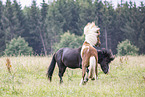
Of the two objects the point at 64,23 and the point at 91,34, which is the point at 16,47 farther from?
the point at 91,34

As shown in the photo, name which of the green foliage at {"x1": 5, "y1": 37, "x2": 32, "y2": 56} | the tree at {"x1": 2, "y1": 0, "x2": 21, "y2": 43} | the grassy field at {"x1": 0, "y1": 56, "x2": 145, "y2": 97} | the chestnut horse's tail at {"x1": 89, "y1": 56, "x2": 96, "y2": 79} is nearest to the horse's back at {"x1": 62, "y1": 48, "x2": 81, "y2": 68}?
the grassy field at {"x1": 0, "y1": 56, "x2": 145, "y2": 97}

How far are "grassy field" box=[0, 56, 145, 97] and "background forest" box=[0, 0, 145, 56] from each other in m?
32.6

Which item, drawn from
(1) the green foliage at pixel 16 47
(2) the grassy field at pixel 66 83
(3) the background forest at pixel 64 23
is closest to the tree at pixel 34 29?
(3) the background forest at pixel 64 23

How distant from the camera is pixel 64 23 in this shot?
2016 inches

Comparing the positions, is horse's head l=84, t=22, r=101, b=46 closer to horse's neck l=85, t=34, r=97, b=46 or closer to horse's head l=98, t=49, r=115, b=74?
horse's neck l=85, t=34, r=97, b=46

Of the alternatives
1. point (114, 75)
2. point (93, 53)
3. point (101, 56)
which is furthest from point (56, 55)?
point (114, 75)

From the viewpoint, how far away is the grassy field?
6008mm

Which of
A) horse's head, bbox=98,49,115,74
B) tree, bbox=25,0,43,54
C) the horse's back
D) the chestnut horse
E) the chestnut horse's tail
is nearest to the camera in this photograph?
the chestnut horse's tail

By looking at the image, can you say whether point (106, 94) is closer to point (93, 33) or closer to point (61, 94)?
point (61, 94)

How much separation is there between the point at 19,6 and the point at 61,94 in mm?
46652

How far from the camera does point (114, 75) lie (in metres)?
10.3

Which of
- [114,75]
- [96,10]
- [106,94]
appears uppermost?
[96,10]

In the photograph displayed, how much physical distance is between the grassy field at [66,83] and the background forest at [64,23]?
107 feet

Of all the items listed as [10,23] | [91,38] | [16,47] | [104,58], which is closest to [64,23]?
[10,23]
